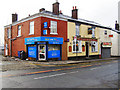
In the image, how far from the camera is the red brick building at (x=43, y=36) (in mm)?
17016

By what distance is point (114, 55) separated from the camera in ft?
101

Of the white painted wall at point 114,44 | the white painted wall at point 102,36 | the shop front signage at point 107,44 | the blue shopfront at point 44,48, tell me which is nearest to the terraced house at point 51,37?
the blue shopfront at point 44,48

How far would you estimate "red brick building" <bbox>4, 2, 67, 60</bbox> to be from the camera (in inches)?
670

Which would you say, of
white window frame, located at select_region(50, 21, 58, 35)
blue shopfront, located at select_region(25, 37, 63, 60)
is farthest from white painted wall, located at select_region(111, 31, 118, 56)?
white window frame, located at select_region(50, 21, 58, 35)

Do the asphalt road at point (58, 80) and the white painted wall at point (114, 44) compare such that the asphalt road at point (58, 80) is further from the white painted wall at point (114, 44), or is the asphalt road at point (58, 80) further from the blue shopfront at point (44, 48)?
the white painted wall at point (114, 44)

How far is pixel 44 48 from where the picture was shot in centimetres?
1728

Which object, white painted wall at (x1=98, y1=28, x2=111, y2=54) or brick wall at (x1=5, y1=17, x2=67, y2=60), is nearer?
brick wall at (x1=5, y1=17, x2=67, y2=60)

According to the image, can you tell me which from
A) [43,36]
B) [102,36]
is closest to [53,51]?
[43,36]

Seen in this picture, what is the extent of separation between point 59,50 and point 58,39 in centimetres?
177

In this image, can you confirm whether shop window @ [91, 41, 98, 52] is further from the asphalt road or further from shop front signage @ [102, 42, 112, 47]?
the asphalt road

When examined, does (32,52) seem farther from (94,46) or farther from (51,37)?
(94,46)

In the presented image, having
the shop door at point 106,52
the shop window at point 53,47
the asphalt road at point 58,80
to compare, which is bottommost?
the asphalt road at point 58,80

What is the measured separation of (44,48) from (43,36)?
1769 mm

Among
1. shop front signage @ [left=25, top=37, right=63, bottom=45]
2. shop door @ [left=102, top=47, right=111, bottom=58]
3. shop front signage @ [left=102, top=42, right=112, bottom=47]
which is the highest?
shop front signage @ [left=25, top=37, right=63, bottom=45]
